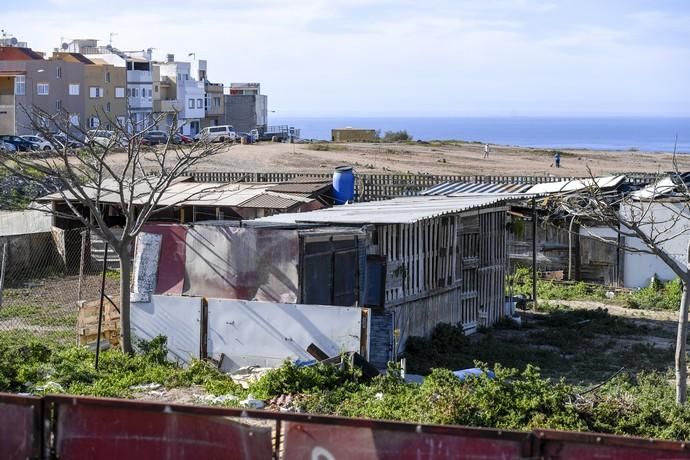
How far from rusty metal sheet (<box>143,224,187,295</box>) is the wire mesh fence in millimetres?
2036

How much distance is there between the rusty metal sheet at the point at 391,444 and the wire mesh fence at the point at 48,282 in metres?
10.3

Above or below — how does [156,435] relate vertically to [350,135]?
below

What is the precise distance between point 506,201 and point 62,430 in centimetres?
1531

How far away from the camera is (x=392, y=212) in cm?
1778

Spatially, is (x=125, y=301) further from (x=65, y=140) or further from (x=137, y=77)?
(x=137, y=77)

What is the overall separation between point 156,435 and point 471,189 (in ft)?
66.8

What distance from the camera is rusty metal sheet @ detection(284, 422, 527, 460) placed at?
6.49 metres

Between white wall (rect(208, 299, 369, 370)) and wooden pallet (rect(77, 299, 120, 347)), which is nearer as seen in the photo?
white wall (rect(208, 299, 369, 370))

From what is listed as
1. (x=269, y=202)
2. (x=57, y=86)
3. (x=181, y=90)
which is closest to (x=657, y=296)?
(x=269, y=202)

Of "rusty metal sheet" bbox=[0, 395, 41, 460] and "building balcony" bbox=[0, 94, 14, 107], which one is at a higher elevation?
"building balcony" bbox=[0, 94, 14, 107]

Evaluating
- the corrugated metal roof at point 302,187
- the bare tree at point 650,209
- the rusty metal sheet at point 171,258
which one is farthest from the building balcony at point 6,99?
the rusty metal sheet at point 171,258

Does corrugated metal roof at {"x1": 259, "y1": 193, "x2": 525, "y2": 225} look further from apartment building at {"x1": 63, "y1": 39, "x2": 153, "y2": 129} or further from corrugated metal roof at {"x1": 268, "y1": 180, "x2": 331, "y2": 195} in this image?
apartment building at {"x1": 63, "y1": 39, "x2": 153, "y2": 129}

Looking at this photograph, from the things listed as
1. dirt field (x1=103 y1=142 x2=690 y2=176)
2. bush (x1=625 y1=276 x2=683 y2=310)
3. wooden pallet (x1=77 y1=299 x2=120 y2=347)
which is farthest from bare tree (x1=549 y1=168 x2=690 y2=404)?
dirt field (x1=103 y1=142 x2=690 y2=176)

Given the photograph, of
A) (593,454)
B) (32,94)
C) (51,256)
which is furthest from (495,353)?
(32,94)
